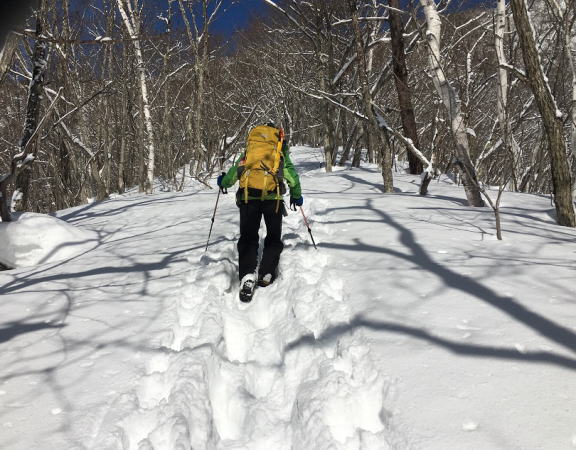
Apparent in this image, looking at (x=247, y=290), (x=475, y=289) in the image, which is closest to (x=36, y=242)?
(x=247, y=290)

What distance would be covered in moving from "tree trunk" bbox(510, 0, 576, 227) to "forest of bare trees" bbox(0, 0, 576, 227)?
1cm

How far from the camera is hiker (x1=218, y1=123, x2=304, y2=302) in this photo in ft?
14.0

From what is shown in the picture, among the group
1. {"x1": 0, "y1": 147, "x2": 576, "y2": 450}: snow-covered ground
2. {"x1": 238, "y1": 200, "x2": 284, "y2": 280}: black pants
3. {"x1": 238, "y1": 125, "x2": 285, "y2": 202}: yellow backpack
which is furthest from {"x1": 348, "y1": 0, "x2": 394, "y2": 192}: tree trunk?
{"x1": 238, "y1": 200, "x2": 284, "y2": 280}: black pants

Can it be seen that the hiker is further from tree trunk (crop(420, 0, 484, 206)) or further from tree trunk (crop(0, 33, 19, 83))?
tree trunk (crop(420, 0, 484, 206))

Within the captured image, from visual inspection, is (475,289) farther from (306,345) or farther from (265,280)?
(265,280)

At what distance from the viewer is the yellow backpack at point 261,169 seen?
4273 millimetres

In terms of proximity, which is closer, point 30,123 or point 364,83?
point 30,123

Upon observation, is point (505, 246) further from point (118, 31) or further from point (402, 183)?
point (118, 31)

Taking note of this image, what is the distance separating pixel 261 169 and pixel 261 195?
0.28 m

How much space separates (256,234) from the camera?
174 inches

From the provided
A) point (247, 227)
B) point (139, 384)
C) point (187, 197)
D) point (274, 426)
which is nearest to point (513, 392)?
point (274, 426)

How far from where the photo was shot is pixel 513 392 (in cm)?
199

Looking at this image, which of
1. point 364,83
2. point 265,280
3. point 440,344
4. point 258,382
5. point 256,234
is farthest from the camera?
point 364,83

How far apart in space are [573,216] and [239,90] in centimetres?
1925
